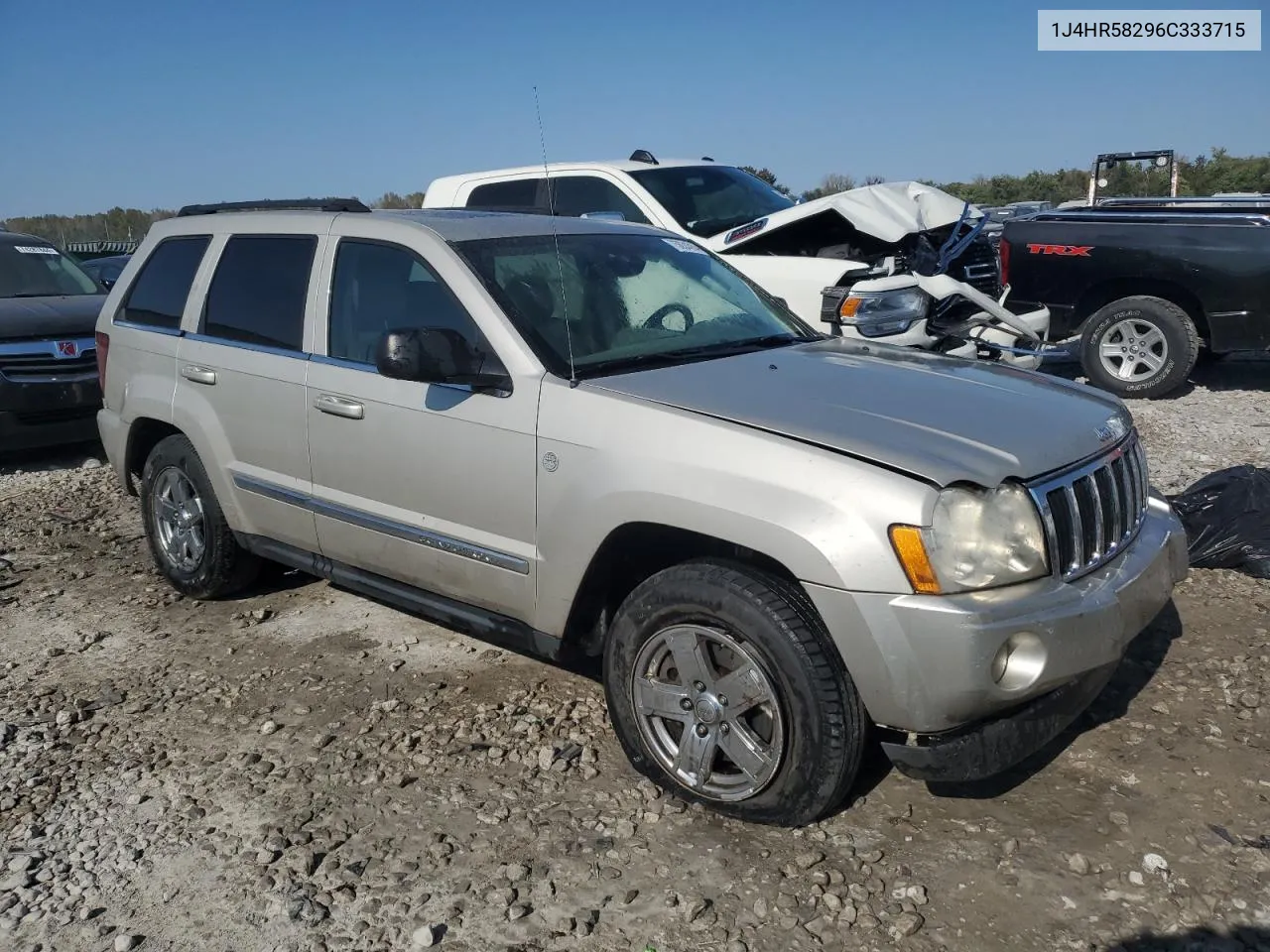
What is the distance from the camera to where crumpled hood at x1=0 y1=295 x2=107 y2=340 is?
26.9ft

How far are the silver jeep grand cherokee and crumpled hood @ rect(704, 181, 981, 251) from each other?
10.5ft

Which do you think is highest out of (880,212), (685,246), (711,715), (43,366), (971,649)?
(880,212)

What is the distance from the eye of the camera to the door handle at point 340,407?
4.08m

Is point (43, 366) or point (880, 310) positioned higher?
point (880, 310)

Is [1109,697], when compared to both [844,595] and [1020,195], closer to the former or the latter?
[844,595]

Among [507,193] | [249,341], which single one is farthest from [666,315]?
[507,193]

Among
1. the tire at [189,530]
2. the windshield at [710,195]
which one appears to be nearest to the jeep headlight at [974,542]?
the tire at [189,530]

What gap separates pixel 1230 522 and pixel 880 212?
3.59 m

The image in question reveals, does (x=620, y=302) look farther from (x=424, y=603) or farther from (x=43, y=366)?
(x=43, y=366)

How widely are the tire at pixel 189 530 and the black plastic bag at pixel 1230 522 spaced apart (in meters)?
4.47

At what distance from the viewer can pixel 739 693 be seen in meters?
3.15

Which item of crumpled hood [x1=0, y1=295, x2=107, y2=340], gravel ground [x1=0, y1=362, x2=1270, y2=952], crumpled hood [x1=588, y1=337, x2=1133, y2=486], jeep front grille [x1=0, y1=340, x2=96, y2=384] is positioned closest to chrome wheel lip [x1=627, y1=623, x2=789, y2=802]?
gravel ground [x1=0, y1=362, x2=1270, y2=952]

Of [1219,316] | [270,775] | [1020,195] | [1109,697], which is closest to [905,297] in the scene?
[1219,316]

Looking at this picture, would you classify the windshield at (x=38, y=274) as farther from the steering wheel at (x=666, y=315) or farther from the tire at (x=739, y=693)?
the tire at (x=739, y=693)
